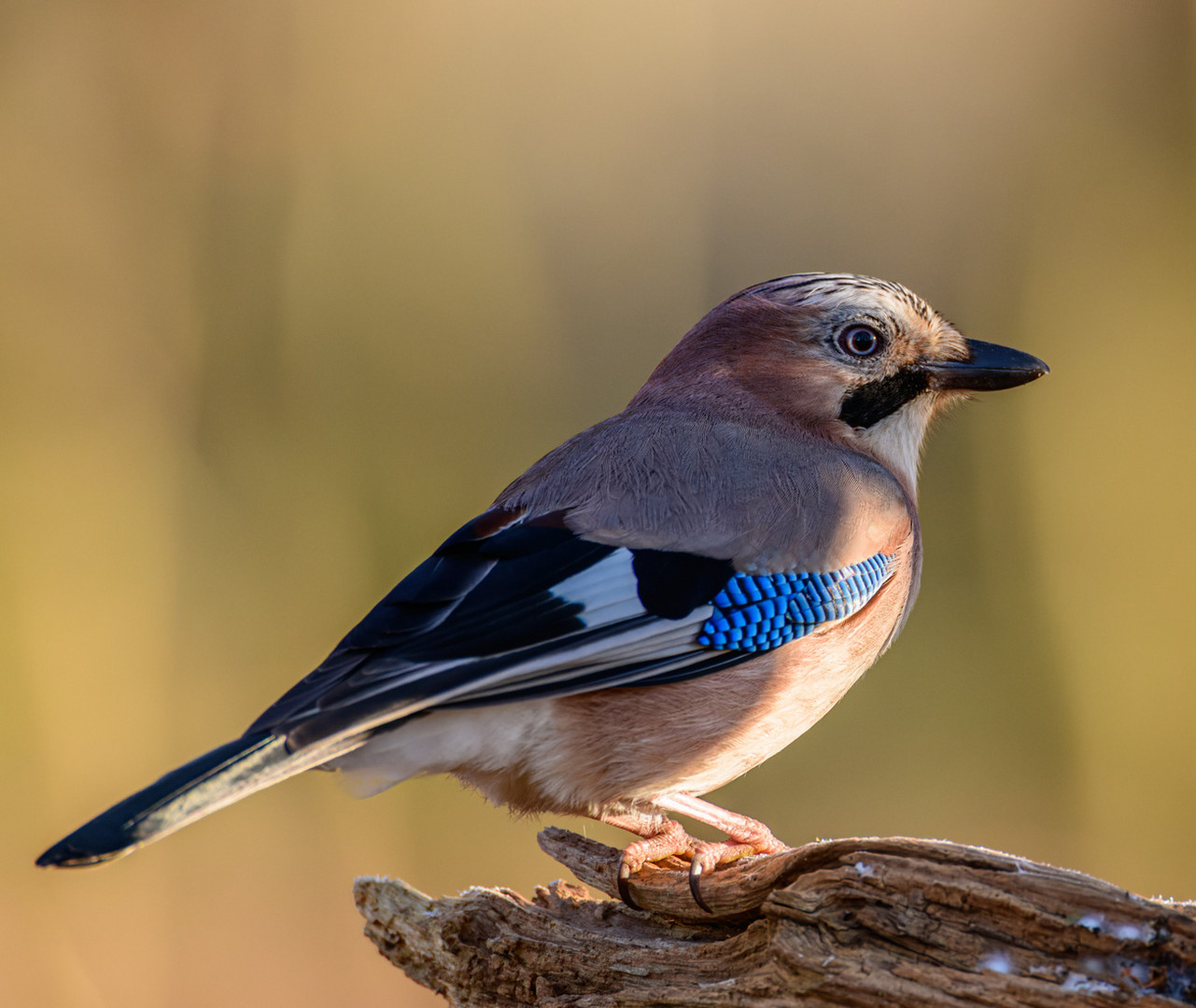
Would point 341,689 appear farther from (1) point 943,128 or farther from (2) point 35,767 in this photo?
(1) point 943,128

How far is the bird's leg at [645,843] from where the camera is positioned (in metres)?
2.79

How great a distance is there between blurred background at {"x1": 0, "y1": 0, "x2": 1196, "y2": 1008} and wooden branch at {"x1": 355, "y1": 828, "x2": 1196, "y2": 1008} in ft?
7.61

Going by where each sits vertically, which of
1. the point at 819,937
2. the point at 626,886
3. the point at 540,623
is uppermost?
the point at 540,623

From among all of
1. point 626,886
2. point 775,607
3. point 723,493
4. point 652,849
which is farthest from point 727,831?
point 723,493

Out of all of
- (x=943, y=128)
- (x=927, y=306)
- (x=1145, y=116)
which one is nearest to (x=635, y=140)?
(x=943, y=128)

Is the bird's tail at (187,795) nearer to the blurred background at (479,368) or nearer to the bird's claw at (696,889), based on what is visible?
the bird's claw at (696,889)

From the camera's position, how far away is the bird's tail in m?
2.12

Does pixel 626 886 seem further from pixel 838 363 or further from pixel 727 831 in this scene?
pixel 838 363

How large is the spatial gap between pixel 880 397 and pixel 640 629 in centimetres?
128

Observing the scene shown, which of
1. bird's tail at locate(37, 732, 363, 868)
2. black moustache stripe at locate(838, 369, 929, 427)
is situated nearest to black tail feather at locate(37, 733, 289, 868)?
bird's tail at locate(37, 732, 363, 868)

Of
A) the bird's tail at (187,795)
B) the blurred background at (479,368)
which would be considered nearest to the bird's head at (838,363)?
the bird's tail at (187,795)

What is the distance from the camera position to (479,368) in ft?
20.3

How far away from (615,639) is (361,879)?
0.99 metres

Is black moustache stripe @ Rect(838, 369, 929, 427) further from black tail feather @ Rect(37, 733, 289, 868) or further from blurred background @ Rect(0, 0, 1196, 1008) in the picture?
blurred background @ Rect(0, 0, 1196, 1008)
